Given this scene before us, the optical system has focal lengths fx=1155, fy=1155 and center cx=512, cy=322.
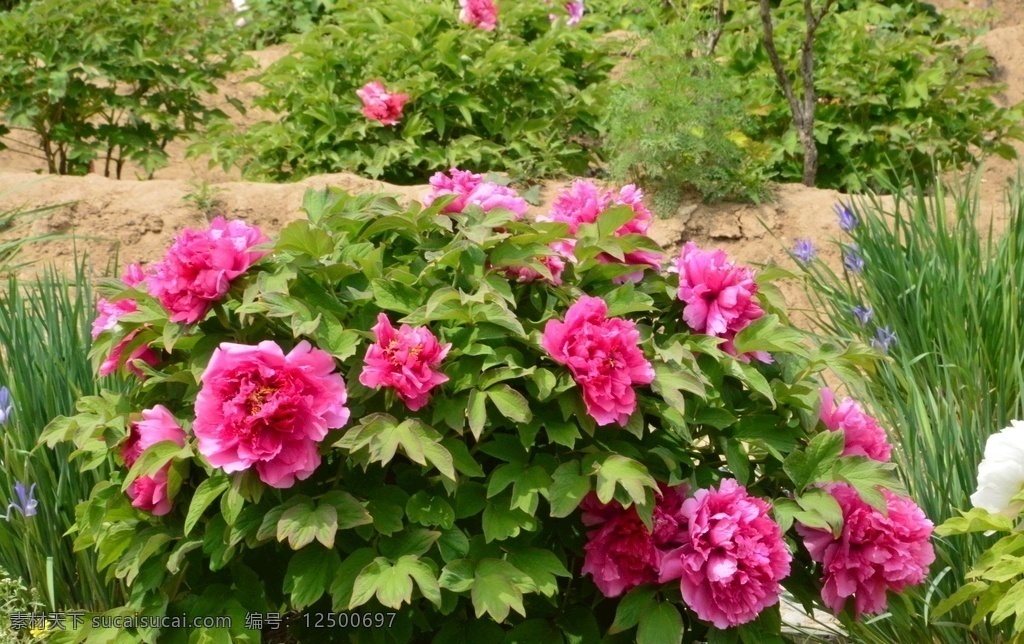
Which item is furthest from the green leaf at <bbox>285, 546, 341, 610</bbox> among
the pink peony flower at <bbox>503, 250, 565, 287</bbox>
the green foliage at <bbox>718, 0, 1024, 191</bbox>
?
the green foliage at <bbox>718, 0, 1024, 191</bbox>

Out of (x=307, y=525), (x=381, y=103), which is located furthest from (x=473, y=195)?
(x=381, y=103)

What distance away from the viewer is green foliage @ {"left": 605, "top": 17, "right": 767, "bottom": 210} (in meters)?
4.29

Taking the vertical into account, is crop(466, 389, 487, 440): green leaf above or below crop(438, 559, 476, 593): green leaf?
above

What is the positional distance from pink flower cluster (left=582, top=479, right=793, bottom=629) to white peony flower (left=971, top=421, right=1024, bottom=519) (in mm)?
410

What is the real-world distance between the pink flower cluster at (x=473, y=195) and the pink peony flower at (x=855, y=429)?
0.71 m

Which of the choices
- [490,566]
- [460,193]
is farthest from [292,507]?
[460,193]

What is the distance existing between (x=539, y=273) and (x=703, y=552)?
59cm

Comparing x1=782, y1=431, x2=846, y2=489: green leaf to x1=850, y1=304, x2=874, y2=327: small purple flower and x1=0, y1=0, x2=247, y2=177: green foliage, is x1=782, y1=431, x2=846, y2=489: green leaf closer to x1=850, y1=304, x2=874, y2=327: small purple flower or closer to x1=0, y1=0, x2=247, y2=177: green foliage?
x1=850, y1=304, x2=874, y2=327: small purple flower

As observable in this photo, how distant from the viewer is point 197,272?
78.5 inches

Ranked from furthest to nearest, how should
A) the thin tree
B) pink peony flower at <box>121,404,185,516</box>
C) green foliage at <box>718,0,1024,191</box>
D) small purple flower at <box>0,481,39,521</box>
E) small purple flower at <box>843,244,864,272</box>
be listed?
green foliage at <box>718,0,1024,191</box> → the thin tree → small purple flower at <box>843,244,864,272</box> → small purple flower at <box>0,481,39,521</box> → pink peony flower at <box>121,404,185,516</box>

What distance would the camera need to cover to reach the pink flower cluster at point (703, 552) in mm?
1950

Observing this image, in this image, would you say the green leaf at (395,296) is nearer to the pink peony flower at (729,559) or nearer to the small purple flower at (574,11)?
the pink peony flower at (729,559)

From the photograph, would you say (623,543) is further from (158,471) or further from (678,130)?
(678,130)

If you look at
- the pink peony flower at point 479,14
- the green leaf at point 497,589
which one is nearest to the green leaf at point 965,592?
the green leaf at point 497,589
